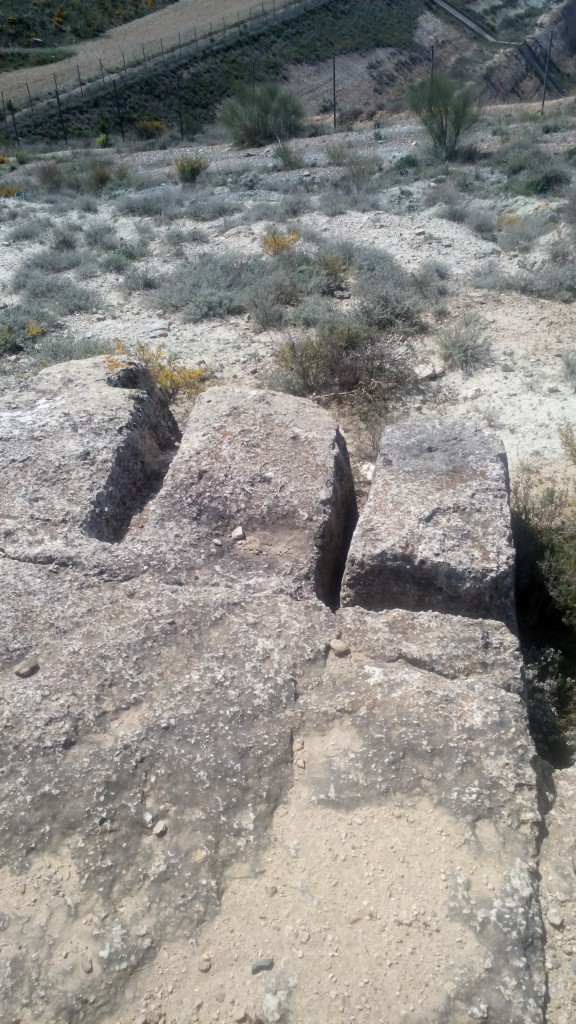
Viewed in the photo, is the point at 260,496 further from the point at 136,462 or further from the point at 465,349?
the point at 465,349

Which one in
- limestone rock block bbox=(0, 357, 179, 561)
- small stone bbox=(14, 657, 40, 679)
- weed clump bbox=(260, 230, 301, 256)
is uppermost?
limestone rock block bbox=(0, 357, 179, 561)

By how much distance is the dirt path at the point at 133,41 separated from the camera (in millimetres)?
32969

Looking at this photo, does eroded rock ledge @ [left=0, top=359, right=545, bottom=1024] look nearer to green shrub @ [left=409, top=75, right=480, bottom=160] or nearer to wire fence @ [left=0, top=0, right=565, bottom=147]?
green shrub @ [left=409, top=75, right=480, bottom=160]

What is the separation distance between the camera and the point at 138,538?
324 centimetres

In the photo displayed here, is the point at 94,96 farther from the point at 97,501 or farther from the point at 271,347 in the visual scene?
the point at 97,501

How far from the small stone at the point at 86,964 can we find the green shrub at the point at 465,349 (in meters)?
5.71

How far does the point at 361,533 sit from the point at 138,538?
1029 mm

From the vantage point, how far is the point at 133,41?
1521 inches

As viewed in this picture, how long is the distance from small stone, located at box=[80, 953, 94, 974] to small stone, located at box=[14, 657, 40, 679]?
39.8 inches

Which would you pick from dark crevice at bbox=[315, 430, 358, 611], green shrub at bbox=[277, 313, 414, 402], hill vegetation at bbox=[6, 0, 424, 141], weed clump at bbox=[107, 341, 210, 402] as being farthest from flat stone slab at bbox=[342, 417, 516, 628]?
hill vegetation at bbox=[6, 0, 424, 141]

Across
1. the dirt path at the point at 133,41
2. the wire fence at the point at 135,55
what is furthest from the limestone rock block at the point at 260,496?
the dirt path at the point at 133,41

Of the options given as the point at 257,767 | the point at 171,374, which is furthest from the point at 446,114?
the point at 257,767

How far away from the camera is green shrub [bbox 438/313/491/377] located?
664 cm

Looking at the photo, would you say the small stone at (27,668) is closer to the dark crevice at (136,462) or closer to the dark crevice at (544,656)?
the dark crevice at (136,462)
